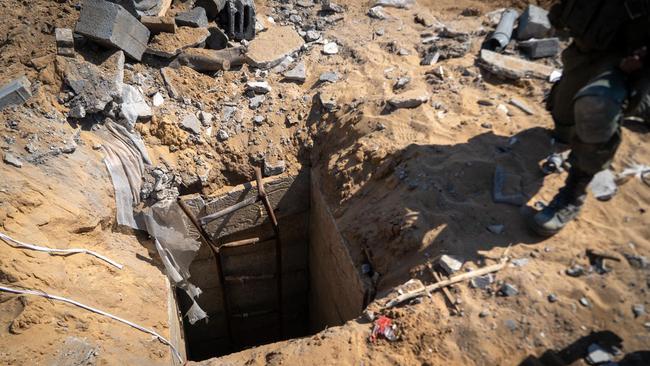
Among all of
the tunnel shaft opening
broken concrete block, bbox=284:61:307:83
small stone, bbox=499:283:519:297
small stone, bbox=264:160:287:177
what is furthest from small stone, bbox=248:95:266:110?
small stone, bbox=499:283:519:297

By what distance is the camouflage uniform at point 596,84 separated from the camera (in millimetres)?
2564

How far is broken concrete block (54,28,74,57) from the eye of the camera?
4262 millimetres

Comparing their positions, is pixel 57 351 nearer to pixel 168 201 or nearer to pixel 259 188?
pixel 168 201

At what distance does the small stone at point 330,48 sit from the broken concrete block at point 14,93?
2787 millimetres

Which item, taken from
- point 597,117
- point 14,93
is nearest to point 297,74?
point 14,93

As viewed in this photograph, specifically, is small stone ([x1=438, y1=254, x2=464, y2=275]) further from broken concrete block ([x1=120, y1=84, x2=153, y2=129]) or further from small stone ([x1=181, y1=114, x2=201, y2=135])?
broken concrete block ([x1=120, y1=84, x2=153, y2=129])

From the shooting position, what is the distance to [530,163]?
3535 millimetres

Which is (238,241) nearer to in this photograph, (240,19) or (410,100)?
(410,100)

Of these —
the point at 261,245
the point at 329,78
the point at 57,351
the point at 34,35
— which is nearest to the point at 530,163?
the point at 329,78

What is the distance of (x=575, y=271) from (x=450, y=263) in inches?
28.4

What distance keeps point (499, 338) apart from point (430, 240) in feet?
2.63

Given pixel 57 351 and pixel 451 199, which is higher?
pixel 451 199

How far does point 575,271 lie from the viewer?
282cm

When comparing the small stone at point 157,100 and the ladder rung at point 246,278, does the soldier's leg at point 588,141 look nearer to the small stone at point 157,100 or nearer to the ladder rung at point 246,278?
the ladder rung at point 246,278
